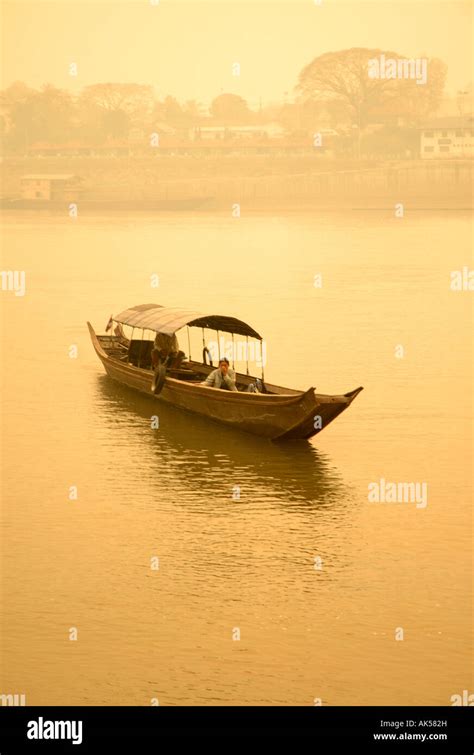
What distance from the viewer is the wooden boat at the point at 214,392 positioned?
1023 inches

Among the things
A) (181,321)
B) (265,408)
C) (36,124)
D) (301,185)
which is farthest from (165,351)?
(36,124)

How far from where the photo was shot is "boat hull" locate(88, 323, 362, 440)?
25594 millimetres

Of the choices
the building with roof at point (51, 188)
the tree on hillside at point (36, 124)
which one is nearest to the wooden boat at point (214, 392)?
the building with roof at point (51, 188)

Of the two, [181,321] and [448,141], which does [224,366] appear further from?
[448,141]

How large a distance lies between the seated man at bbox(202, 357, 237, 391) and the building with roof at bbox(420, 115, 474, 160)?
494 ft

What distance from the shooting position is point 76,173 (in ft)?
567

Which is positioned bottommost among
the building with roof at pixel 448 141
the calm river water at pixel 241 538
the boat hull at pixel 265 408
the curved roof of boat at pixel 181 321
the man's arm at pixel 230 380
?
the calm river water at pixel 241 538

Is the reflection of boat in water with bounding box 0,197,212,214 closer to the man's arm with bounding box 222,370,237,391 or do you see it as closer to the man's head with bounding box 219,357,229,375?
the man's arm with bounding box 222,370,237,391

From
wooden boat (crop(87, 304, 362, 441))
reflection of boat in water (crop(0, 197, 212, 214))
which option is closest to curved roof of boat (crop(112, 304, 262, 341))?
wooden boat (crop(87, 304, 362, 441))

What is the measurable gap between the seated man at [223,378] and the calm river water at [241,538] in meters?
1.09

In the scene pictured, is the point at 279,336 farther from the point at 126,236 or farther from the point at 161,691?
the point at 126,236

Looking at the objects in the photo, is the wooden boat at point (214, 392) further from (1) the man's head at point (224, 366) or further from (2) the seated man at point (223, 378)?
(1) the man's head at point (224, 366)

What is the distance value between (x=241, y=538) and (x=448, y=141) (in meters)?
160
